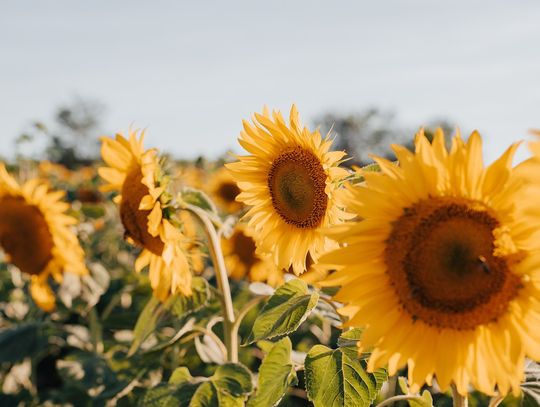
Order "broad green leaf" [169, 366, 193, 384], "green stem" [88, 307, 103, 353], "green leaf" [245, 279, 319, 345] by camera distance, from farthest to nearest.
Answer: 1. "green stem" [88, 307, 103, 353]
2. "broad green leaf" [169, 366, 193, 384]
3. "green leaf" [245, 279, 319, 345]

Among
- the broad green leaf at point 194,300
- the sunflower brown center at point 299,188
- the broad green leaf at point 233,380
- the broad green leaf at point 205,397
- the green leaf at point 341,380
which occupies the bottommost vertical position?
the broad green leaf at point 205,397

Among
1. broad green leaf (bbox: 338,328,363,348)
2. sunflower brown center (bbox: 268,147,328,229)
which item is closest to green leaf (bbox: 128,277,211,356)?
sunflower brown center (bbox: 268,147,328,229)

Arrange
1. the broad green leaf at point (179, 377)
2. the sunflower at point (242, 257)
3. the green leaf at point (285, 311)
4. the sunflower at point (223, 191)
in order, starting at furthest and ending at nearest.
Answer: the sunflower at point (223, 191), the sunflower at point (242, 257), the broad green leaf at point (179, 377), the green leaf at point (285, 311)

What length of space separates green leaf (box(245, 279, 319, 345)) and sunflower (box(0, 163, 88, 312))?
2063 mm

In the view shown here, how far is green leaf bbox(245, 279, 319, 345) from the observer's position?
1552 millimetres

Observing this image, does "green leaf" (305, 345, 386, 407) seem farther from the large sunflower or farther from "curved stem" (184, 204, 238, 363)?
"curved stem" (184, 204, 238, 363)

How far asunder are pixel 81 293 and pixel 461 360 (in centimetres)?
268

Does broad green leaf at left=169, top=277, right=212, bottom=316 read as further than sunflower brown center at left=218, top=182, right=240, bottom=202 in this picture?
No

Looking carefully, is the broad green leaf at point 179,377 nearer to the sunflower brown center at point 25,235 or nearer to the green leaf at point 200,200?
the green leaf at point 200,200

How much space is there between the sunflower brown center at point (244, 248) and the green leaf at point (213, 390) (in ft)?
9.18

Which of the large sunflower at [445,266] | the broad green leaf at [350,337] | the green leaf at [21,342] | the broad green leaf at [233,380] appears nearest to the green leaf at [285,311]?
the broad green leaf at [350,337]

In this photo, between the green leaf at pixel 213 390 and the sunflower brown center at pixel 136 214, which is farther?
the sunflower brown center at pixel 136 214

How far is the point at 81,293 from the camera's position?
3.55 metres

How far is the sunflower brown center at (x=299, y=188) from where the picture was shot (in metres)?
1.93
